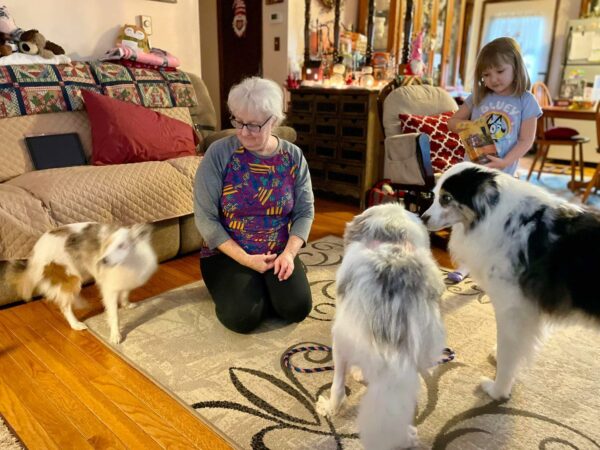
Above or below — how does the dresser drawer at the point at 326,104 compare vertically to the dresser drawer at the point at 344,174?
above

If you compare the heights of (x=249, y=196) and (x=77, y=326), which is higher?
(x=249, y=196)

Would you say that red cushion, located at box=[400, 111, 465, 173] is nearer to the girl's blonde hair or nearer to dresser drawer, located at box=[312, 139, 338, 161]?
the girl's blonde hair

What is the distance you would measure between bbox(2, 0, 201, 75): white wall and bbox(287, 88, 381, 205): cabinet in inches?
41.9

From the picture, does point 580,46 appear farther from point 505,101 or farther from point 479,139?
point 479,139

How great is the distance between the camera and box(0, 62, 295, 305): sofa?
194 centimetres

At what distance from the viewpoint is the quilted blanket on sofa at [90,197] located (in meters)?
1.88

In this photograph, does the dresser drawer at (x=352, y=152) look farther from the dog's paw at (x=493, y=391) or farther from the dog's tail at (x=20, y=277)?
the dog's tail at (x=20, y=277)

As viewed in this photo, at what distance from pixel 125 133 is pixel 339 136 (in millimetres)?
1913

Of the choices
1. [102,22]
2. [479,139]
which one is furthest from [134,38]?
[479,139]

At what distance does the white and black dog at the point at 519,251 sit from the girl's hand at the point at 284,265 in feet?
1.94

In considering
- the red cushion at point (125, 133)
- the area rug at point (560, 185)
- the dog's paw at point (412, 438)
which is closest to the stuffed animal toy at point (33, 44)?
the red cushion at point (125, 133)

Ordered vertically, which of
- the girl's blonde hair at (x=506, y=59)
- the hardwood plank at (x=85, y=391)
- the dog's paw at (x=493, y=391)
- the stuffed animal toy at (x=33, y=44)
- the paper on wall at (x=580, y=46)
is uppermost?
the paper on wall at (x=580, y=46)

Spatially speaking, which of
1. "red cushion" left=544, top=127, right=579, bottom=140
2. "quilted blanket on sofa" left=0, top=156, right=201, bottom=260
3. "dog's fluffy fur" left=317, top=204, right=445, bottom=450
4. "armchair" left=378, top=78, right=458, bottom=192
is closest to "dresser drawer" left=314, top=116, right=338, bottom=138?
"armchair" left=378, top=78, right=458, bottom=192

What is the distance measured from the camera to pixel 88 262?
1.82m
